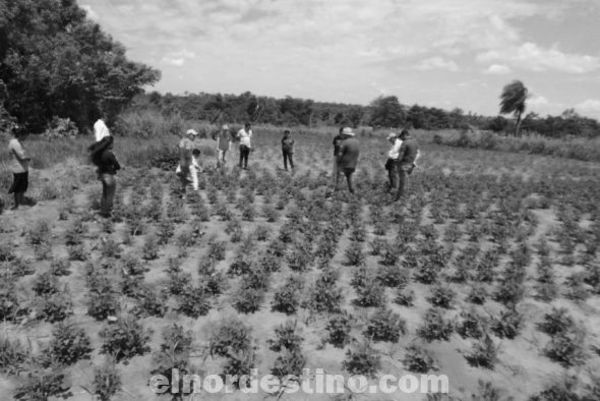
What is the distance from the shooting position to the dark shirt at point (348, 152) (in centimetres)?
996

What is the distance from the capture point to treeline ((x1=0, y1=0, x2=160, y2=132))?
1680cm

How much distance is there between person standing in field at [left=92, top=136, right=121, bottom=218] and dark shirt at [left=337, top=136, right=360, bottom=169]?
5327 mm

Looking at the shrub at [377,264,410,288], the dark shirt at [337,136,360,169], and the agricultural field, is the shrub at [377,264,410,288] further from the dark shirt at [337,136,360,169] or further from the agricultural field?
the dark shirt at [337,136,360,169]

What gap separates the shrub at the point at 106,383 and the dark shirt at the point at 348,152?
752cm

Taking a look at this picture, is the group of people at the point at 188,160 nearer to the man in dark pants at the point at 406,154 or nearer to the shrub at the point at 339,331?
the man in dark pants at the point at 406,154

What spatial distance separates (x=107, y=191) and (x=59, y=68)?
13113 millimetres

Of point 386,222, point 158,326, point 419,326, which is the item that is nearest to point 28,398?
point 158,326

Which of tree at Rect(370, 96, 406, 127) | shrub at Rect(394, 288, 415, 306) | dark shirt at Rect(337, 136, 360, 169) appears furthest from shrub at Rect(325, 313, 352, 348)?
tree at Rect(370, 96, 406, 127)

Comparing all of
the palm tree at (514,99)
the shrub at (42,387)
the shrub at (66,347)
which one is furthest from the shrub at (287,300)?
the palm tree at (514,99)

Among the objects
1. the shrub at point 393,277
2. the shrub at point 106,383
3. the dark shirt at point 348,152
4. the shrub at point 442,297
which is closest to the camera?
the shrub at point 106,383

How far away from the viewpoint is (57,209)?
8.33 m

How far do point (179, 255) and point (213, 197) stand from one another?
386 centimetres

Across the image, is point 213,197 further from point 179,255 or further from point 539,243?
point 539,243

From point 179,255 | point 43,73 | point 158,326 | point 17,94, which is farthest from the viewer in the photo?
point 17,94
